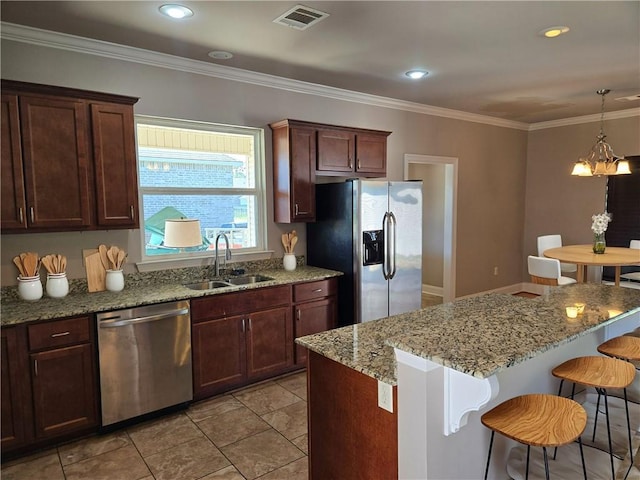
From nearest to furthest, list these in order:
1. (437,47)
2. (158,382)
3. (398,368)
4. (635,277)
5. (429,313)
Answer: (398,368) < (429,313) < (158,382) < (437,47) < (635,277)

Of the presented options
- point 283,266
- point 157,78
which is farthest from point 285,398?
point 157,78

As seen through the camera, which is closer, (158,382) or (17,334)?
(17,334)

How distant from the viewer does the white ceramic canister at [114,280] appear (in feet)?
10.4

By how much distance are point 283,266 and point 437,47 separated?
2347 millimetres

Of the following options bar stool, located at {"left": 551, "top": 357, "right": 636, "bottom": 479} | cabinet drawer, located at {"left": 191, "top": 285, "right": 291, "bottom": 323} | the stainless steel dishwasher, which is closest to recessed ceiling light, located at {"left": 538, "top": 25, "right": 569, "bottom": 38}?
bar stool, located at {"left": 551, "top": 357, "right": 636, "bottom": 479}

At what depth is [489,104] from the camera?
17.5 ft

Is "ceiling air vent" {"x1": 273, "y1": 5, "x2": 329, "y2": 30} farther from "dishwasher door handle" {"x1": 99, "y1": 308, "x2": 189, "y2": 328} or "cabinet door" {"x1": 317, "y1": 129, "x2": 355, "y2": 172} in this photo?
"dishwasher door handle" {"x1": 99, "y1": 308, "x2": 189, "y2": 328}

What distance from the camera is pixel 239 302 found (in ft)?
11.1

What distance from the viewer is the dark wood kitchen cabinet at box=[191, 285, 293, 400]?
3.23 m

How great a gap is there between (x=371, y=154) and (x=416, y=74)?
88 cm

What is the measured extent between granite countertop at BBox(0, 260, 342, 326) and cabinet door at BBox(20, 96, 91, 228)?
1.73 ft

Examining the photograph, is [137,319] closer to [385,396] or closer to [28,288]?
[28,288]

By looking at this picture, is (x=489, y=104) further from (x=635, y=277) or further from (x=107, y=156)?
(x=107, y=156)

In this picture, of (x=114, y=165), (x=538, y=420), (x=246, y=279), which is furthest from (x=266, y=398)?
(x=538, y=420)
